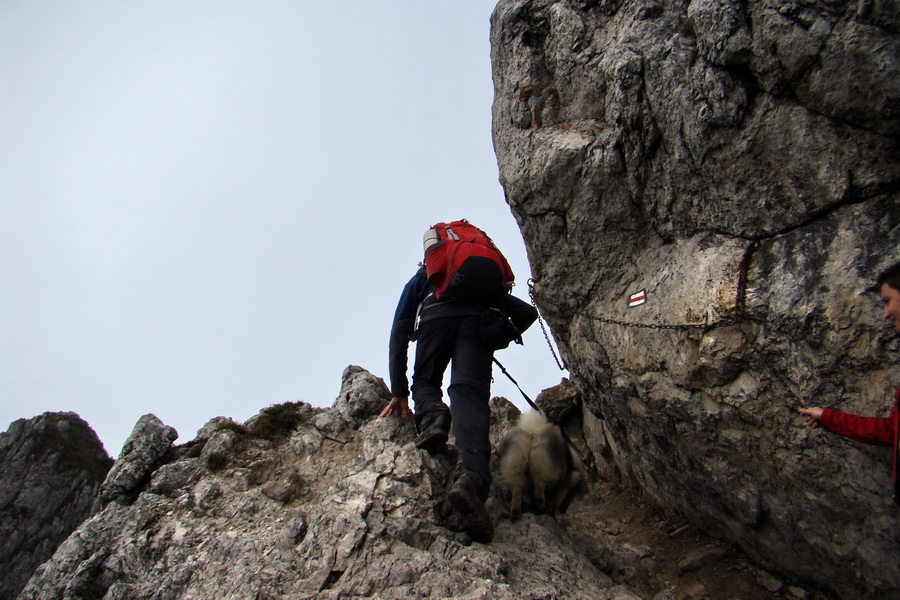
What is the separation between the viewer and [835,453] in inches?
209

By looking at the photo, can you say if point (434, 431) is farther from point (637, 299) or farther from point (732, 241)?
point (732, 241)

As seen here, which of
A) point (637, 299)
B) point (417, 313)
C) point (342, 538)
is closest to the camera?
point (342, 538)

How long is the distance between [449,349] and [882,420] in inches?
194

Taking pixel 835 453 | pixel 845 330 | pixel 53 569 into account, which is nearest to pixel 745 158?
pixel 845 330

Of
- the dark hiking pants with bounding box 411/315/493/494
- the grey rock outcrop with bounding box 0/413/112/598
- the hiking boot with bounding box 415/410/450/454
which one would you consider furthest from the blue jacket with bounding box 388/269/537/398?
the grey rock outcrop with bounding box 0/413/112/598

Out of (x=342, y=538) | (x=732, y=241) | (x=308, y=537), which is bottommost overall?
(x=342, y=538)

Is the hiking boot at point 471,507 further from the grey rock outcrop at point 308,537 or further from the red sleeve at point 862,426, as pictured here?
the red sleeve at point 862,426

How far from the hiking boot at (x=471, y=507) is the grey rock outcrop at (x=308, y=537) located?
0.49 ft

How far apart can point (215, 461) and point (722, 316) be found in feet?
24.2

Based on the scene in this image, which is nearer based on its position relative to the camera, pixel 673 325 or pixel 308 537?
pixel 673 325

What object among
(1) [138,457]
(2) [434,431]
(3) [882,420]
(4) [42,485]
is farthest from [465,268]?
(4) [42,485]

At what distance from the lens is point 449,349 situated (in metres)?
8.03

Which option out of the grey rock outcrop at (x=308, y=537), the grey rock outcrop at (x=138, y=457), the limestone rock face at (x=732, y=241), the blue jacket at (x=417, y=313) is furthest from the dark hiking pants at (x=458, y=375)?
the grey rock outcrop at (x=138, y=457)

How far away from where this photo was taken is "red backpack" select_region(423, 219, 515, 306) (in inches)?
299
